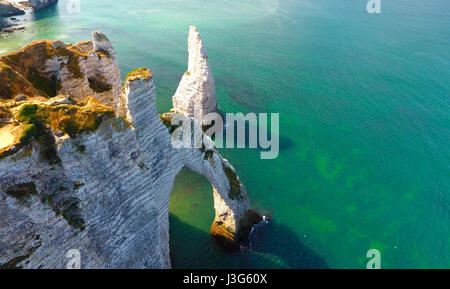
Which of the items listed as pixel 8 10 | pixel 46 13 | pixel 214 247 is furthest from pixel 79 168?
pixel 8 10

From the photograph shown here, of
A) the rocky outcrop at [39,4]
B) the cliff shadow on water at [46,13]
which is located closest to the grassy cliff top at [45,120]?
the cliff shadow on water at [46,13]

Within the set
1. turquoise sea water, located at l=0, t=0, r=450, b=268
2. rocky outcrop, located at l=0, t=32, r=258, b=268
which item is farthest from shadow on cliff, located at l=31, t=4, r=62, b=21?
rocky outcrop, located at l=0, t=32, r=258, b=268

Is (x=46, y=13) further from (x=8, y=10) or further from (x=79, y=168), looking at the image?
(x=79, y=168)

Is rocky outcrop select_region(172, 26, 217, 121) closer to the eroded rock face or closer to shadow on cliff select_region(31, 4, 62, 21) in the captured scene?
the eroded rock face

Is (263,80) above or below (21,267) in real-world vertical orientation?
above
